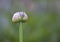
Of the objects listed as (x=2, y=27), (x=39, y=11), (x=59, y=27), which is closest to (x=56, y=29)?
(x=59, y=27)

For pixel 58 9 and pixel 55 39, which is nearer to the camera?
pixel 55 39

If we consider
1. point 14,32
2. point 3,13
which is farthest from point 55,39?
point 3,13

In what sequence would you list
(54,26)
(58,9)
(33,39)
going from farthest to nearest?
(58,9) < (54,26) < (33,39)

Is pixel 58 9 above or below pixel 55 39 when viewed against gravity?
above

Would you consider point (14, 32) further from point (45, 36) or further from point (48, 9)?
point (48, 9)

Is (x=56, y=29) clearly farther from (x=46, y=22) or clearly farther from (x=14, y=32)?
(x=14, y=32)

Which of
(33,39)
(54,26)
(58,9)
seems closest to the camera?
(33,39)
